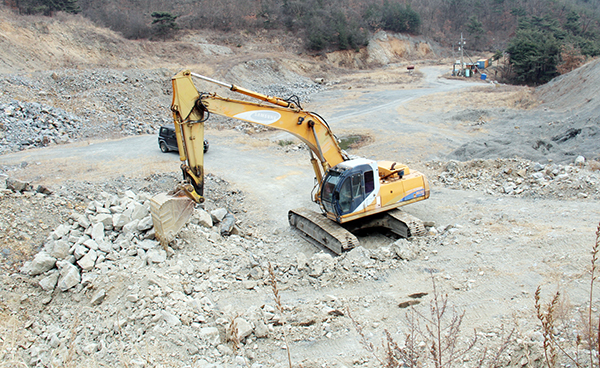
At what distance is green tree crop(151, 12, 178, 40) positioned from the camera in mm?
46844

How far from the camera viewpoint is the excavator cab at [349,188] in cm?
1044

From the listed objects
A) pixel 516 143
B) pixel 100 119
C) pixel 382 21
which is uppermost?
pixel 382 21

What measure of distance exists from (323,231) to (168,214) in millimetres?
3841

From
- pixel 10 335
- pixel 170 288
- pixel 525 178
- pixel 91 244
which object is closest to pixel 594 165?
pixel 525 178

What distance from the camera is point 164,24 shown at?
4709cm

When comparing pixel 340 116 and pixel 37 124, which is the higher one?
pixel 37 124

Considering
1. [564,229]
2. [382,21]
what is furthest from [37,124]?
[382,21]

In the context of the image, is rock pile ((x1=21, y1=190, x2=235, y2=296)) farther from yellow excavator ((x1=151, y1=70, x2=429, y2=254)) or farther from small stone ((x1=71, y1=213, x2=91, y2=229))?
yellow excavator ((x1=151, y1=70, x2=429, y2=254))

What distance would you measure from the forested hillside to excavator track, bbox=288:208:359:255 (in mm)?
39138

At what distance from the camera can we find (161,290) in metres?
7.71

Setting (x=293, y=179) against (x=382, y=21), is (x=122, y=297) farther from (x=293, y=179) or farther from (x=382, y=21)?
(x=382, y=21)

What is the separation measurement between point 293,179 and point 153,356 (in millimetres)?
11181

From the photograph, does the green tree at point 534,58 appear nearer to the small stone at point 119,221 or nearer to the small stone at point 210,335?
the small stone at point 119,221

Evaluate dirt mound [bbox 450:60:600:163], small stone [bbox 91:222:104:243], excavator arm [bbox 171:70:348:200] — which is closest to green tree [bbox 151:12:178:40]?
dirt mound [bbox 450:60:600:163]
